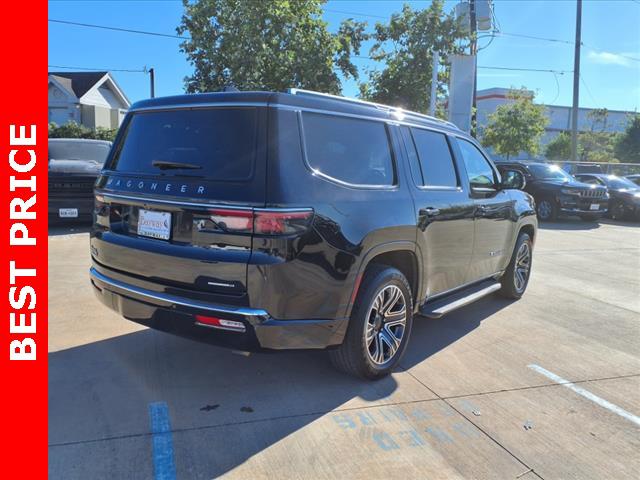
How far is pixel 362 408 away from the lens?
134 inches

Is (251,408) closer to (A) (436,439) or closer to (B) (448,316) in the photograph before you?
(A) (436,439)

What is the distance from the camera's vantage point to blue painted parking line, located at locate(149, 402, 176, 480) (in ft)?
8.68

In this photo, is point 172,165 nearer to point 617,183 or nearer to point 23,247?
point 23,247

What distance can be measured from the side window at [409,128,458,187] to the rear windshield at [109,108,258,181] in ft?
5.17

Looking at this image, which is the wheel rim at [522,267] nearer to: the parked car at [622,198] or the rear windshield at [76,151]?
the rear windshield at [76,151]

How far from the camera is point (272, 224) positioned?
2.91 meters

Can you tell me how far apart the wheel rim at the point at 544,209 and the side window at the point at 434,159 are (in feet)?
38.5

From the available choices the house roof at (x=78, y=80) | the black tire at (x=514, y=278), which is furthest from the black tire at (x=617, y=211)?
the house roof at (x=78, y=80)

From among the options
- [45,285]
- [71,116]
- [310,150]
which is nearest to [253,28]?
[45,285]

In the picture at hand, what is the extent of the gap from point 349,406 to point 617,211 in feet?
53.0

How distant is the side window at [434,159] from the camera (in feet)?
14.1

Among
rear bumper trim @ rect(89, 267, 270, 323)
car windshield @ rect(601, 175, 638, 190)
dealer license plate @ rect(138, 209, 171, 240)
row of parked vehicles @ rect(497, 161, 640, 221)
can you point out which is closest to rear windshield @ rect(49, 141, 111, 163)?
rear bumper trim @ rect(89, 267, 270, 323)

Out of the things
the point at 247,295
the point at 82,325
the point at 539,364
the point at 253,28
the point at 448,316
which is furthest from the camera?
Answer: the point at 253,28

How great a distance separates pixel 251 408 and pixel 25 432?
1305 mm
